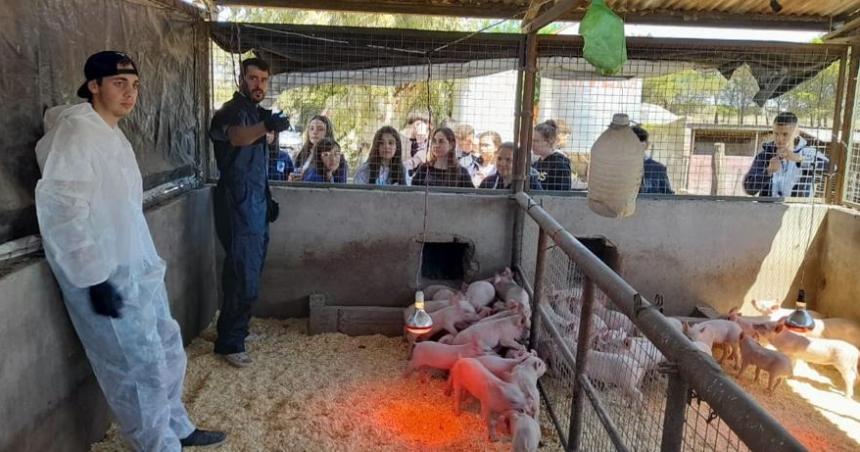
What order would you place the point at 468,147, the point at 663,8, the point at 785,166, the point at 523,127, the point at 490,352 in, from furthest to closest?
1. the point at 468,147
2. the point at 785,166
3. the point at 663,8
4. the point at 523,127
5. the point at 490,352

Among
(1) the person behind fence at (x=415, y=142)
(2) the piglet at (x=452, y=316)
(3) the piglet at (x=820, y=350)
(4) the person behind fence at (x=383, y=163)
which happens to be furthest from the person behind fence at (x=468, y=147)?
(3) the piglet at (x=820, y=350)

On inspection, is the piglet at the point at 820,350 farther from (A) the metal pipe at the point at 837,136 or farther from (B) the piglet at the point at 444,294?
(B) the piglet at the point at 444,294

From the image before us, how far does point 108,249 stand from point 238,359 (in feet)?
6.43

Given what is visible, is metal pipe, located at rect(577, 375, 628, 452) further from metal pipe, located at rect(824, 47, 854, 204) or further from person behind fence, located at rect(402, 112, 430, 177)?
metal pipe, located at rect(824, 47, 854, 204)

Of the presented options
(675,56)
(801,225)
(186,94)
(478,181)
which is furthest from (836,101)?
(186,94)

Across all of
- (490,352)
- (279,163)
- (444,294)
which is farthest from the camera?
(279,163)

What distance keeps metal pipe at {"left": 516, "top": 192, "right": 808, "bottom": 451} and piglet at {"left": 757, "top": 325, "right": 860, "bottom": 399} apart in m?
2.79

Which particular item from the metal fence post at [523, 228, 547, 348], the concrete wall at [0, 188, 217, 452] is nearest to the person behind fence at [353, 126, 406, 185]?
the metal fence post at [523, 228, 547, 348]

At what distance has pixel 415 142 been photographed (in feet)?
23.4

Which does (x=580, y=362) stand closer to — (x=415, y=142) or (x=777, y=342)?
(x=777, y=342)

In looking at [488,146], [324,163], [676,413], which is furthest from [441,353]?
[488,146]

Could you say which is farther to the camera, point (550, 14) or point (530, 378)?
point (550, 14)

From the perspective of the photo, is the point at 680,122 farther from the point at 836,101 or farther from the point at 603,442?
the point at 603,442

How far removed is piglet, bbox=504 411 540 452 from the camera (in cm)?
328
